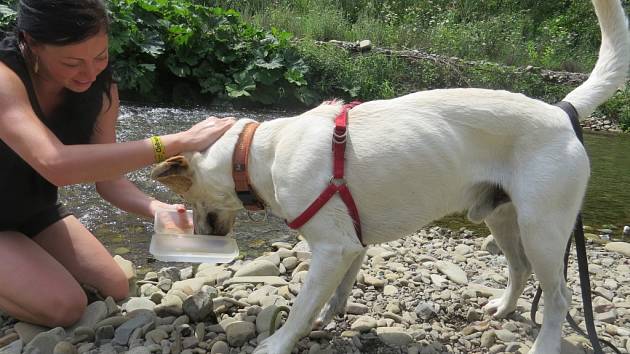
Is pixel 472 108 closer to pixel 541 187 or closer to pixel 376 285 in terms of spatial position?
pixel 541 187

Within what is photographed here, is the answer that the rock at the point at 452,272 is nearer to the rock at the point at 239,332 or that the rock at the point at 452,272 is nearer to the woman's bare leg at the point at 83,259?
the rock at the point at 239,332

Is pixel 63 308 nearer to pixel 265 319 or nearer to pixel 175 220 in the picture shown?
pixel 175 220

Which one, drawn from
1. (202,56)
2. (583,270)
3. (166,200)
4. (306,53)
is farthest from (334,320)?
(306,53)

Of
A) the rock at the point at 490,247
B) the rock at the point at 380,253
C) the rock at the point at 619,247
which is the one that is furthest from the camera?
the rock at the point at 619,247

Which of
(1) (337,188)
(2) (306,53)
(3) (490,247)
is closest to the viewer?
(1) (337,188)

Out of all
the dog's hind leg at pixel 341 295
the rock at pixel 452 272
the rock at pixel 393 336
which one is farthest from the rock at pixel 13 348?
the rock at pixel 452 272

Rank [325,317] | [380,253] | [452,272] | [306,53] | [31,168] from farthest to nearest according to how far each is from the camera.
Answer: [306,53] < [380,253] < [452,272] < [325,317] < [31,168]

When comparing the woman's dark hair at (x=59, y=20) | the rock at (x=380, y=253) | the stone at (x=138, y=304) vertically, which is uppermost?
the woman's dark hair at (x=59, y=20)

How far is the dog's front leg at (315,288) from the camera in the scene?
2.70 m

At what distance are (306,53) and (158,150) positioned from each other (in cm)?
938

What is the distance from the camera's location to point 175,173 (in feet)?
9.30

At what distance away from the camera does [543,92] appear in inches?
527

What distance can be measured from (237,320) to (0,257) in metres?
1.28

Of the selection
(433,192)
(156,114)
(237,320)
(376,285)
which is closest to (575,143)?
(433,192)
